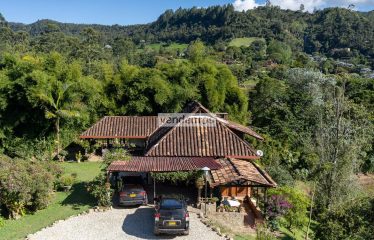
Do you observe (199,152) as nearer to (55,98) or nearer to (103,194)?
(103,194)

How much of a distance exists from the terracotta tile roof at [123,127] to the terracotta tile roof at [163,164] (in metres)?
7.98

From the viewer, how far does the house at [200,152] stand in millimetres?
17016

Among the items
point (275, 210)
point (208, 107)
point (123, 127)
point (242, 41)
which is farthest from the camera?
point (242, 41)

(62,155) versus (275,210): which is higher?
(62,155)

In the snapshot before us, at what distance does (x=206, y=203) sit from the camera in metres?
16.4

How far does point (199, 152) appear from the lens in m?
20.3

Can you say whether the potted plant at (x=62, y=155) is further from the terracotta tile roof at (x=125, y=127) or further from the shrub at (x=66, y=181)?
the shrub at (x=66, y=181)

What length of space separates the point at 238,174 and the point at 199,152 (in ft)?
13.0

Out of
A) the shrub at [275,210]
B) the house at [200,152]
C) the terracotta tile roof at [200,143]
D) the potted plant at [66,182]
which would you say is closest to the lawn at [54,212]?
the potted plant at [66,182]

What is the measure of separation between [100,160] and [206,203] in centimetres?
1295

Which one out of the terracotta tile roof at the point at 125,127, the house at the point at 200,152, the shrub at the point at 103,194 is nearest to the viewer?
the shrub at the point at 103,194

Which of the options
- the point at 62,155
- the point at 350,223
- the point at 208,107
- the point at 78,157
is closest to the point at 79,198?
the point at 78,157

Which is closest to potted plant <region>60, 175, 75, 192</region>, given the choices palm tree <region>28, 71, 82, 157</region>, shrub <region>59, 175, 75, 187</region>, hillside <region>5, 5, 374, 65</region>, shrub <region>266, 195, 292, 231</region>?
shrub <region>59, 175, 75, 187</region>

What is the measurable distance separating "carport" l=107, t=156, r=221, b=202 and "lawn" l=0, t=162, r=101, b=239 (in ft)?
6.84
